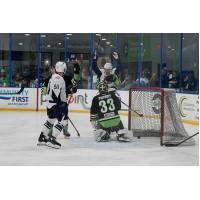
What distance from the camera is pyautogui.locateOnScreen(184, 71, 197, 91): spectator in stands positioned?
1144cm

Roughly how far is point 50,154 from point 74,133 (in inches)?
96.2

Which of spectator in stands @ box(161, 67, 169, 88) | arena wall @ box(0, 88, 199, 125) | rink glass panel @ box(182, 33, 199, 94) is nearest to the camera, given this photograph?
rink glass panel @ box(182, 33, 199, 94)

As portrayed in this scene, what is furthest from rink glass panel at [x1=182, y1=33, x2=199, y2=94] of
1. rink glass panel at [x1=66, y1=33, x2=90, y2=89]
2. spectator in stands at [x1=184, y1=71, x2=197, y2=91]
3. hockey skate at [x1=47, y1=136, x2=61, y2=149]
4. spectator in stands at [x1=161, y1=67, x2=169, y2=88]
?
hockey skate at [x1=47, y1=136, x2=61, y2=149]

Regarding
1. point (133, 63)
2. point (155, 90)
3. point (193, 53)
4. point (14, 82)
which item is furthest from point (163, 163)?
point (14, 82)

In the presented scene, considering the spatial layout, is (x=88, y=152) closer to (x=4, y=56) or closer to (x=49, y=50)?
(x=49, y=50)

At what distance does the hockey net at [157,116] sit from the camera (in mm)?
7562

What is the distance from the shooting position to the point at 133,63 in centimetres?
1420

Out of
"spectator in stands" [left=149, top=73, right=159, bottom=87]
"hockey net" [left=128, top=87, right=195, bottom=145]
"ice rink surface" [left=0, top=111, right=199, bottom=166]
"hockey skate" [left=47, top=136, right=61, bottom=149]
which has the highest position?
"spectator in stands" [left=149, top=73, right=159, bottom=87]

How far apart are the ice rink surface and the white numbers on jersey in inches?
20.3

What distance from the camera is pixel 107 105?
750 centimetres

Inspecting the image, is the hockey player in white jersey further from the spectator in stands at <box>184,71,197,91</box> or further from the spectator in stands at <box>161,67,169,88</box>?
the spectator in stands at <box>161,67,169,88</box>

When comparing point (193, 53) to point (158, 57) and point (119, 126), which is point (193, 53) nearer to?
point (158, 57)

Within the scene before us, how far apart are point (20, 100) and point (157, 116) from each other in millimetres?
7077

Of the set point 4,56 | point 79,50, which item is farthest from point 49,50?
point 4,56
